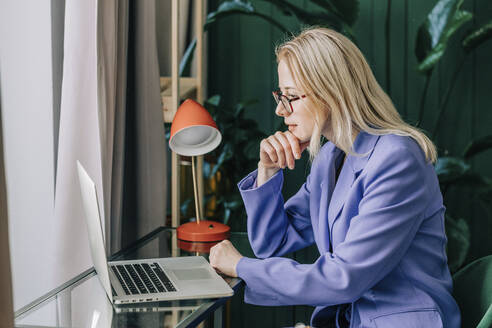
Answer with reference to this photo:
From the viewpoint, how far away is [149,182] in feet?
6.86

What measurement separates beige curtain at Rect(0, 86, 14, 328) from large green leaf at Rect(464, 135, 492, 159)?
81.9 inches

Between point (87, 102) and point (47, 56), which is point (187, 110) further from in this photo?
point (47, 56)

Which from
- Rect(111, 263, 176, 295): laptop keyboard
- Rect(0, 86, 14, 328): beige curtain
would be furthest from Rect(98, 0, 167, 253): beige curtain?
Rect(0, 86, 14, 328): beige curtain

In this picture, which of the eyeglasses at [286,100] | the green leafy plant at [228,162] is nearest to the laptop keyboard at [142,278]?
the eyeglasses at [286,100]

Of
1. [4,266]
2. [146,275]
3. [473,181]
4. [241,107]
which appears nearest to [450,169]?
→ [473,181]

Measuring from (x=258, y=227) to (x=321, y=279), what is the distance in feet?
1.30

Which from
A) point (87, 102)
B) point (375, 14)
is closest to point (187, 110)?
point (87, 102)

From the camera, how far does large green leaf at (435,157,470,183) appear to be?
247cm

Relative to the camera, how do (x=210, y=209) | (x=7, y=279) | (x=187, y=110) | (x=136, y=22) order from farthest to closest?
(x=210, y=209)
(x=136, y=22)
(x=187, y=110)
(x=7, y=279)

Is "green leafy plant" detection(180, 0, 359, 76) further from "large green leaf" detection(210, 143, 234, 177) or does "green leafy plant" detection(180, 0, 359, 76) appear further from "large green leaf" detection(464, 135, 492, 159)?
"large green leaf" detection(464, 135, 492, 159)

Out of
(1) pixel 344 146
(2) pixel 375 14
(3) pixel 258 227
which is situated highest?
(2) pixel 375 14

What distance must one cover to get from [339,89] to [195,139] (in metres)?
0.61

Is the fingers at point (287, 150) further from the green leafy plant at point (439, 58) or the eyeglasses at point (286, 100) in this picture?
the green leafy plant at point (439, 58)

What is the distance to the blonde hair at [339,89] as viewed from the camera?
4.87ft
